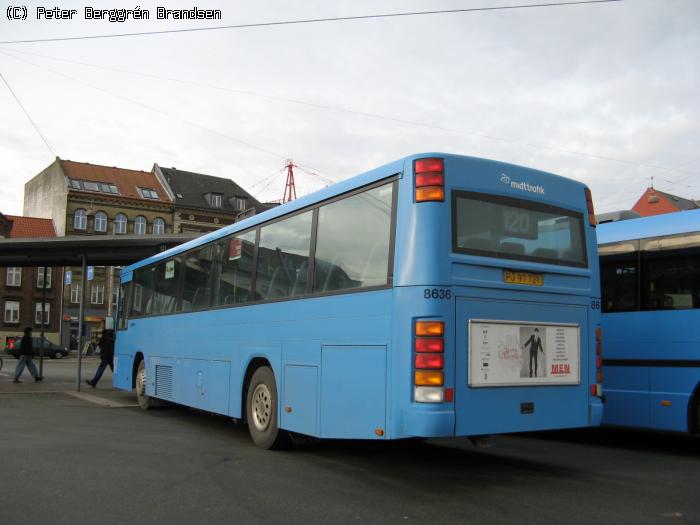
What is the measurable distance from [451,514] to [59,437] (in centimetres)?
618

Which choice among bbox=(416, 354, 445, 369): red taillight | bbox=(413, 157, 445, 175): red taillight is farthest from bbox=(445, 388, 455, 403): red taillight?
bbox=(413, 157, 445, 175): red taillight

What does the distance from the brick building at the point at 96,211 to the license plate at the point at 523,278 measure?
191 ft

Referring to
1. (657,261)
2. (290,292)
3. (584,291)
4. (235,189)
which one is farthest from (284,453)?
(235,189)

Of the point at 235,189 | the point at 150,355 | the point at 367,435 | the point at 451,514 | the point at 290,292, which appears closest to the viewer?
the point at 451,514

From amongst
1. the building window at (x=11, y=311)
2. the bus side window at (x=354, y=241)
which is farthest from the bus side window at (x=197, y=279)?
the building window at (x=11, y=311)

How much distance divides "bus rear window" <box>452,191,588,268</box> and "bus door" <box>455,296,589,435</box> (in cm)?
49

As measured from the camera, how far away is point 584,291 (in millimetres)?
7410

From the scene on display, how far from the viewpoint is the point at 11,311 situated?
60031 millimetres

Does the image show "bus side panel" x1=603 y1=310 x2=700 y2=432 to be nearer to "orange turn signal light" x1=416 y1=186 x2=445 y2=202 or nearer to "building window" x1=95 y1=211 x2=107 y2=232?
"orange turn signal light" x1=416 y1=186 x2=445 y2=202

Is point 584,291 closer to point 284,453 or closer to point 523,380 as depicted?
point 523,380

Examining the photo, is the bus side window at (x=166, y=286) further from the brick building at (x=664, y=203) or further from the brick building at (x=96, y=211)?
the brick building at (x=96, y=211)

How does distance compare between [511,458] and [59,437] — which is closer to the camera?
[511,458]

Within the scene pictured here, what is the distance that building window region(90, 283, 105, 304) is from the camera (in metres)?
63.4

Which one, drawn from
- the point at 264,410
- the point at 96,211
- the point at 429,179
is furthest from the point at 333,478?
the point at 96,211
